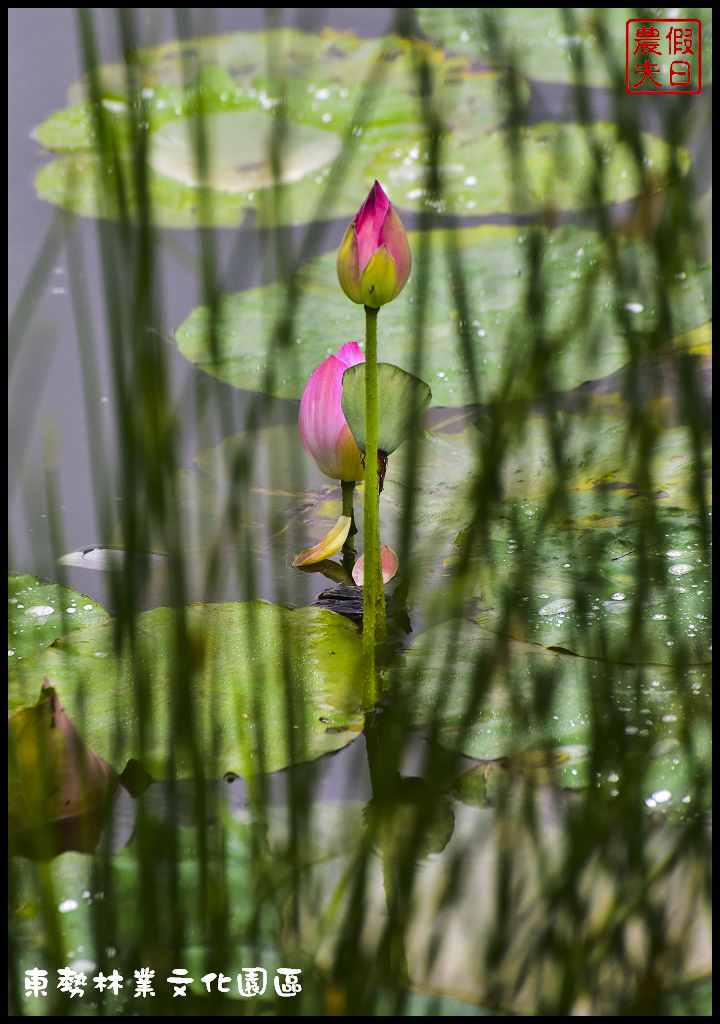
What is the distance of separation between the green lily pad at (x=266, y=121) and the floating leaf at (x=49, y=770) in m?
1.04

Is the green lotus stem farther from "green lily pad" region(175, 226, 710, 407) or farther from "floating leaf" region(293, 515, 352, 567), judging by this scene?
"green lily pad" region(175, 226, 710, 407)

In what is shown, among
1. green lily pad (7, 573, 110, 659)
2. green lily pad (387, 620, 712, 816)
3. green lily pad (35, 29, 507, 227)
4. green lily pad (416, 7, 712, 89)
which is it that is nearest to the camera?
green lily pad (387, 620, 712, 816)

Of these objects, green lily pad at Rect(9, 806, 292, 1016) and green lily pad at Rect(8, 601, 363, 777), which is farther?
green lily pad at Rect(8, 601, 363, 777)

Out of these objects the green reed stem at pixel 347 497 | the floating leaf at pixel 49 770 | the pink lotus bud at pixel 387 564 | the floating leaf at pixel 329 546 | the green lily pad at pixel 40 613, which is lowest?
the floating leaf at pixel 49 770

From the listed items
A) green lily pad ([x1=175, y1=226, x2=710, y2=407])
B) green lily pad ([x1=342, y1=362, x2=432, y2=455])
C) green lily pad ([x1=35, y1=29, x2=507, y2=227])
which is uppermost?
green lily pad ([x1=35, y1=29, x2=507, y2=227])

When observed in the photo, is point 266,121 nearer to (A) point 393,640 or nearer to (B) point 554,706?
(A) point 393,640

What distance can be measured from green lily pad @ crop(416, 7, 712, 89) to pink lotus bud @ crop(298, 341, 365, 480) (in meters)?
1.13

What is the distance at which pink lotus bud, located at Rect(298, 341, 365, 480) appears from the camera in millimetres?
876

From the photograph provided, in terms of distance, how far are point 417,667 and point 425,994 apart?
273 millimetres

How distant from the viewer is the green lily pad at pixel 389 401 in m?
0.72

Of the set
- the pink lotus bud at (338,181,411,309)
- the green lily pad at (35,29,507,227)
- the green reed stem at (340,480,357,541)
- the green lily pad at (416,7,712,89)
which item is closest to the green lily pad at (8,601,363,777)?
the green reed stem at (340,480,357,541)

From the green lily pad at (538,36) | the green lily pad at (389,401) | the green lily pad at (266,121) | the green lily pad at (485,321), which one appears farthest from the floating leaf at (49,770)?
the green lily pad at (538,36)

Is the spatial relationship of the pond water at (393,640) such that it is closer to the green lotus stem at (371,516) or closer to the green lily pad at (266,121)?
the green lotus stem at (371,516)

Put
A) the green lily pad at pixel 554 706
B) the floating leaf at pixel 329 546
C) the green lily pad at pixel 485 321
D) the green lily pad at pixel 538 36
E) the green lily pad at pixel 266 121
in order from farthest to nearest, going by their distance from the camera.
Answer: the green lily pad at pixel 538 36
the green lily pad at pixel 266 121
the green lily pad at pixel 485 321
the floating leaf at pixel 329 546
the green lily pad at pixel 554 706
